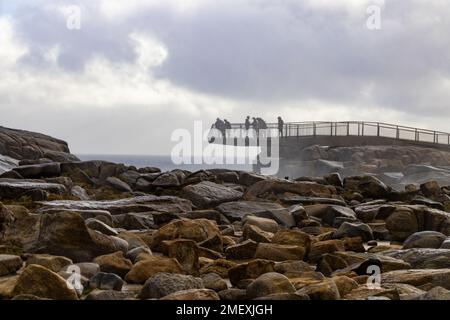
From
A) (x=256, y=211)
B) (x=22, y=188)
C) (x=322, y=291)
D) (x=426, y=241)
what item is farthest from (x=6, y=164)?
(x=322, y=291)

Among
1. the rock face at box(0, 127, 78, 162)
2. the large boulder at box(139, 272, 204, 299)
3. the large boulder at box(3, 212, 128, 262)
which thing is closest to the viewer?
the large boulder at box(139, 272, 204, 299)

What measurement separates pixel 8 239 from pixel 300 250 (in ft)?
13.2

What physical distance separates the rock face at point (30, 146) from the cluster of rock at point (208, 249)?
9.54 meters

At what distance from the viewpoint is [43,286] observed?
6.28 m

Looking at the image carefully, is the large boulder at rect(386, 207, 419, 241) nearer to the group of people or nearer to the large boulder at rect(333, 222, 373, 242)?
the large boulder at rect(333, 222, 373, 242)

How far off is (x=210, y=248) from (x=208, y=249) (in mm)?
385

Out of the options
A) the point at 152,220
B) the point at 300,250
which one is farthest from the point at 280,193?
the point at 300,250

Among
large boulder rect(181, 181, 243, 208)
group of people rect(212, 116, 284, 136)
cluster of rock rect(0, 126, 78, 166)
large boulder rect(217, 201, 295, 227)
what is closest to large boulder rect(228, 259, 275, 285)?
large boulder rect(217, 201, 295, 227)

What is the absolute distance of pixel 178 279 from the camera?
650cm

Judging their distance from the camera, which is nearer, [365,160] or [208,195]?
[208,195]

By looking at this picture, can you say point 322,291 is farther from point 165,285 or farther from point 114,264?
point 114,264

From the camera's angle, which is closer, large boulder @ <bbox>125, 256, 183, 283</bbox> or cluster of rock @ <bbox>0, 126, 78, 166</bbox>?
large boulder @ <bbox>125, 256, 183, 283</bbox>

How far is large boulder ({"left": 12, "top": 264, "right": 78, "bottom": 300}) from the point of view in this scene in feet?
20.5
